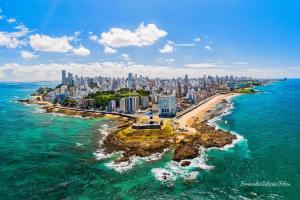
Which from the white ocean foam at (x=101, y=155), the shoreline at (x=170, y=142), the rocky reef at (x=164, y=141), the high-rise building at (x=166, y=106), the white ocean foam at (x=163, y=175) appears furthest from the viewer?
the high-rise building at (x=166, y=106)

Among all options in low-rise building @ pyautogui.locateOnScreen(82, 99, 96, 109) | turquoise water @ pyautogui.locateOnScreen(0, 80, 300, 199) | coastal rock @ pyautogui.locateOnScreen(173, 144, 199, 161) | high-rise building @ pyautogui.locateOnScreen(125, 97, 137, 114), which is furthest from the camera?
low-rise building @ pyautogui.locateOnScreen(82, 99, 96, 109)

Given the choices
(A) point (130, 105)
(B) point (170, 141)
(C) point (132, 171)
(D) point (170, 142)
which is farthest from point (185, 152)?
(A) point (130, 105)

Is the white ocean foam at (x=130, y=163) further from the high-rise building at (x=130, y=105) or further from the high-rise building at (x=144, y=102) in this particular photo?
the high-rise building at (x=144, y=102)

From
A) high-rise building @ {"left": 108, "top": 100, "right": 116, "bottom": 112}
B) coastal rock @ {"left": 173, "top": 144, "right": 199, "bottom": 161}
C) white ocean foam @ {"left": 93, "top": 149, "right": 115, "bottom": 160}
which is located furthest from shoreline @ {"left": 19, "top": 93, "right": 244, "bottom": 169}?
high-rise building @ {"left": 108, "top": 100, "right": 116, "bottom": 112}

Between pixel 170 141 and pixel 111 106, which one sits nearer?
pixel 170 141

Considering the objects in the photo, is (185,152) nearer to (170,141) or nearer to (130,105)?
(170,141)

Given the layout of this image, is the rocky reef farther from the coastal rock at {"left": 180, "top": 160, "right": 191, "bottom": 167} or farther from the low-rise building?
the low-rise building

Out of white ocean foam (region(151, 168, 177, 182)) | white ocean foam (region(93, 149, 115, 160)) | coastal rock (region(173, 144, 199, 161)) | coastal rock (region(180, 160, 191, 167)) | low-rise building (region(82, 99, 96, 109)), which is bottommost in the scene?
white ocean foam (region(151, 168, 177, 182))

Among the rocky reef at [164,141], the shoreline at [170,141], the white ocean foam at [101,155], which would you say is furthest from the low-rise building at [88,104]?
the white ocean foam at [101,155]

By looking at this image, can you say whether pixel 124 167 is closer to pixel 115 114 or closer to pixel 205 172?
pixel 205 172
